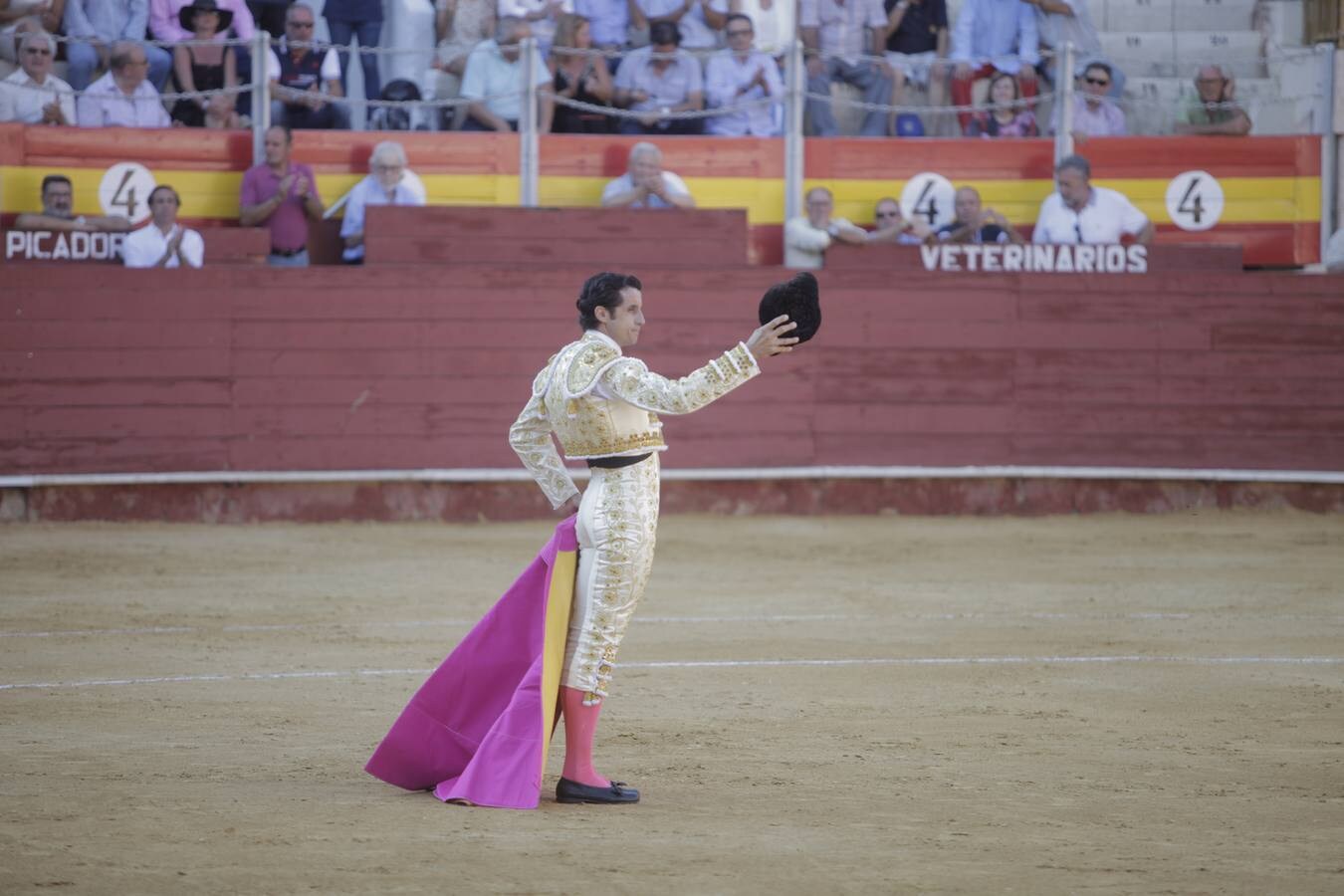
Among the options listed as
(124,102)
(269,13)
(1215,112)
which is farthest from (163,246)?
(1215,112)

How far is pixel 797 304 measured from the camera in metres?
4.07

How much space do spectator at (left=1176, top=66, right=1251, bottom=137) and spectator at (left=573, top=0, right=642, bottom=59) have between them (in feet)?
11.6

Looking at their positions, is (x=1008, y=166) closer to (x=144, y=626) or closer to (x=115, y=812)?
(x=144, y=626)

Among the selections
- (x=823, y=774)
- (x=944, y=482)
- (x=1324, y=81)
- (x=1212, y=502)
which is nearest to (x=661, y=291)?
(x=944, y=482)

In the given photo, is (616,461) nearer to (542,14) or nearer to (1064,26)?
(542,14)

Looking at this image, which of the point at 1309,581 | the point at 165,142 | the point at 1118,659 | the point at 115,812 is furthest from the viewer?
the point at 165,142

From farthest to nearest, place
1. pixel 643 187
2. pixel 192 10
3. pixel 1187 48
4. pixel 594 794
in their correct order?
1. pixel 1187 48
2. pixel 643 187
3. pixel 192 10
4. pixel 594 794

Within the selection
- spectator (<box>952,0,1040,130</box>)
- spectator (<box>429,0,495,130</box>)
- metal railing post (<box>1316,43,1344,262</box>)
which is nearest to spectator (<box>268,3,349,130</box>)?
spectator (<box>429,0,495,130</box>)

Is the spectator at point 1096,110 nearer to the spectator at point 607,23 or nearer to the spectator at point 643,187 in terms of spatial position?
the spectator at point 643,187

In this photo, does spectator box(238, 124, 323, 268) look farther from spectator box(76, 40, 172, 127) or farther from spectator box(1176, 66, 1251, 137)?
spectator box(1176, 66, 1251, 137)

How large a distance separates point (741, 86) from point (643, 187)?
0.98 metres

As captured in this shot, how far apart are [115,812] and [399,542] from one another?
5.76 metres

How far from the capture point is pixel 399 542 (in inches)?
384

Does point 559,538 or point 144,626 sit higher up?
point 559,538
